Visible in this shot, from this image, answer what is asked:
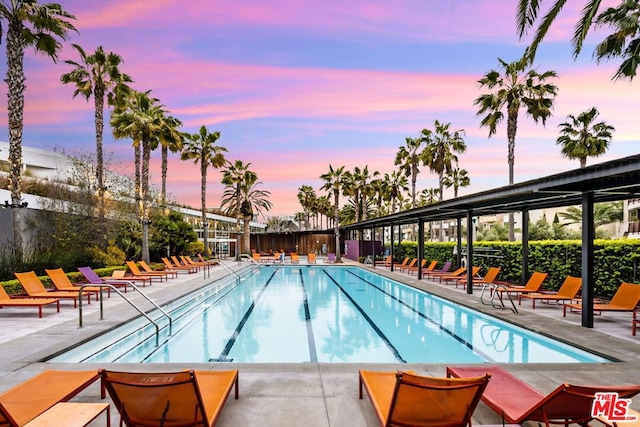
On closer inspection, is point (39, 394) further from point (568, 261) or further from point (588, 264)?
point (568, 261)

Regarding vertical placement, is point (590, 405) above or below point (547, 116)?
below

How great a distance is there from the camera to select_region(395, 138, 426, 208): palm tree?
35594mm

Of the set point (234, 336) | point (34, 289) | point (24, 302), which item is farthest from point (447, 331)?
point (34, 289)

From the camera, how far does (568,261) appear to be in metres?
13.5

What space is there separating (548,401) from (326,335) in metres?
6.17

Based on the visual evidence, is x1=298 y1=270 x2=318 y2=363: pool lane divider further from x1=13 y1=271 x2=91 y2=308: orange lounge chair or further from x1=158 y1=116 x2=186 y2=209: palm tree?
x1=158 y1=116 x2=186 y2=209: palm tree

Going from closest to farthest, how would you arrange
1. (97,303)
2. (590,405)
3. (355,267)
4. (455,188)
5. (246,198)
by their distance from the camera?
(590,405), (97,303), (355,267), (246,198), (455,188)

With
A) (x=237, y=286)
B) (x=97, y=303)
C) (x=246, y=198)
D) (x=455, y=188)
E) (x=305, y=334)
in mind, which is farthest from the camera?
(x=455, y=188)

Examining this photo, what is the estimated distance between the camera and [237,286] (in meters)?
17.7

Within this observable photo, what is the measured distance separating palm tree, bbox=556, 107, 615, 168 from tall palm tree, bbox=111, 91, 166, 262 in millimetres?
23739

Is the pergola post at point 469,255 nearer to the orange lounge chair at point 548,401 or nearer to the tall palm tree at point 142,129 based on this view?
the orange lounge chair at point 548,401

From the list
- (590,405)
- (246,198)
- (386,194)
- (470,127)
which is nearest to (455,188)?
(386,194)

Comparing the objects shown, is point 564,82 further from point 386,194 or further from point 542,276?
point 386,194

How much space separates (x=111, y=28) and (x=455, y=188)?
35079 mm
